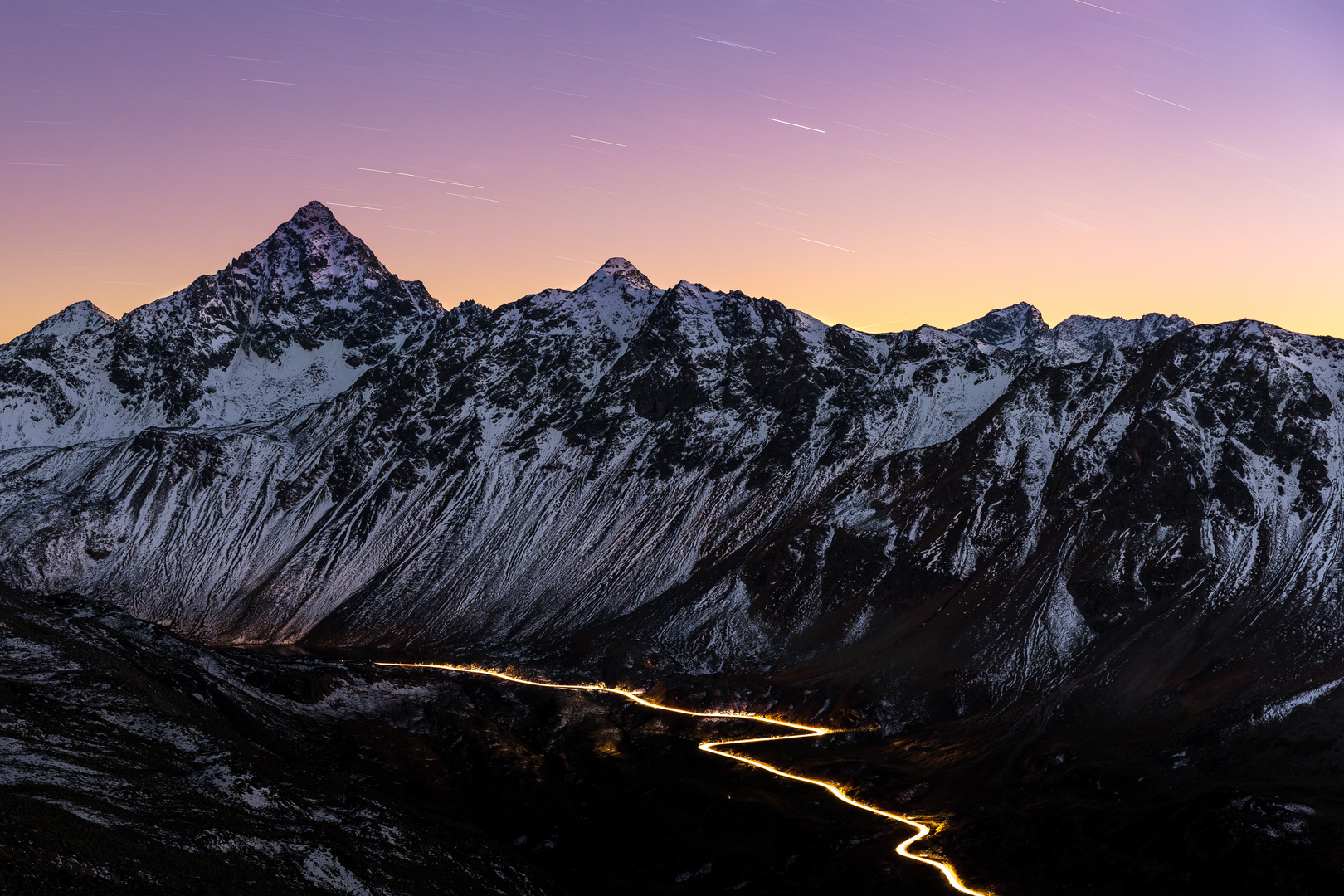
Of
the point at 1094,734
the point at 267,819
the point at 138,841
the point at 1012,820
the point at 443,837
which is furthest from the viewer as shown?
the point at 1094,734

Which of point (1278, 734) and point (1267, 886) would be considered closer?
point (1267, 886)

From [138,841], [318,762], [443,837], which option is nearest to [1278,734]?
[443,837]

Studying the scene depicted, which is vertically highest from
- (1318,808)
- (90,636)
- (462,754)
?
(1318,808)

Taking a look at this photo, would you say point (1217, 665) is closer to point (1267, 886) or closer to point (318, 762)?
point (1267, 886)

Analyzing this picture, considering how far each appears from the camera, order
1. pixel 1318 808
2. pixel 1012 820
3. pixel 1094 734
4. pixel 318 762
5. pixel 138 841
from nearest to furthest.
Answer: pixel 138 841
pixel 1318 808
pixel 1012 820
pixel 318 762
pixel 1094 734

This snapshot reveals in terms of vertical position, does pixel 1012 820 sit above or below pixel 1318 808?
below

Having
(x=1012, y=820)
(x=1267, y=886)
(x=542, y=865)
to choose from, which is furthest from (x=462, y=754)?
(x=1267, y=886)

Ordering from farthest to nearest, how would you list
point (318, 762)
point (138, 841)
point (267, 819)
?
point (318, 762) < point (267, 819) < point (138, 841)

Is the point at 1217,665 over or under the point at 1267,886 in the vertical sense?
over

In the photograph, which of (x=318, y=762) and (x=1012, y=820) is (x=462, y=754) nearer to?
(x=318, y=762)
